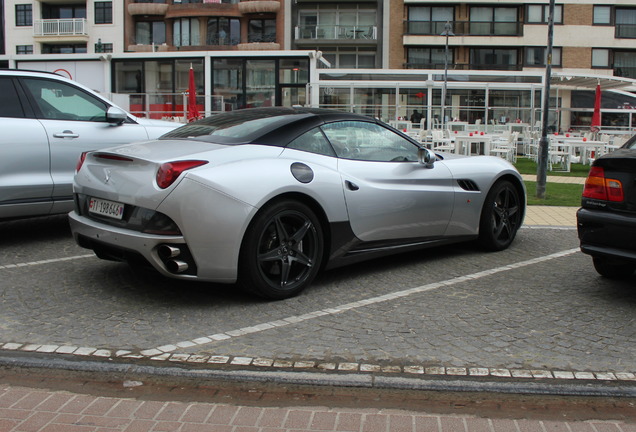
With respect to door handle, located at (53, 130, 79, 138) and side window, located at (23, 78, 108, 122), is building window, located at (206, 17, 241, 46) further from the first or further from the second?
door handle, located at (53, 130, 79, 138)

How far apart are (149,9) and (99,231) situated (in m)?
52.5

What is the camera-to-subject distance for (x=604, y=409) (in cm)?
345

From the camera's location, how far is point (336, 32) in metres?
53.7

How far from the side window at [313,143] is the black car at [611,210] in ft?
6.81

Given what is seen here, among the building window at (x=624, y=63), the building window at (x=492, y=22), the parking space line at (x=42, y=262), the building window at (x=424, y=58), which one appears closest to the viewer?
the parking space line at (x=42, y=262)

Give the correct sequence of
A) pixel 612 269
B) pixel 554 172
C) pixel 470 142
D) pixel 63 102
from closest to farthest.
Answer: pixel 612 269
pixel 63 102
pixel 554 172
pixel 470 142

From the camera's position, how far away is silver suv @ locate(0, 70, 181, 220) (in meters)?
6.71

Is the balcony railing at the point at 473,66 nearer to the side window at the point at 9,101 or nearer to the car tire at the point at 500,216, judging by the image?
the car tire at the point at 500,216

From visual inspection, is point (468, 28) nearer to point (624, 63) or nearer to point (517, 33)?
point (517, 33)

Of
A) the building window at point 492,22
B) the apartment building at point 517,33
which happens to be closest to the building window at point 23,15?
the apartment building at point 517,33

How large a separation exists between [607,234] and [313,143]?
238 centimetres

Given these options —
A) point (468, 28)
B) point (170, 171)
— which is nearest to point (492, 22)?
point (468, 28)

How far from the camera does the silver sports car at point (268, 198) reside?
4.71 metres

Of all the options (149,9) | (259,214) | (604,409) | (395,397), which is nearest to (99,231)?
(259,214)
